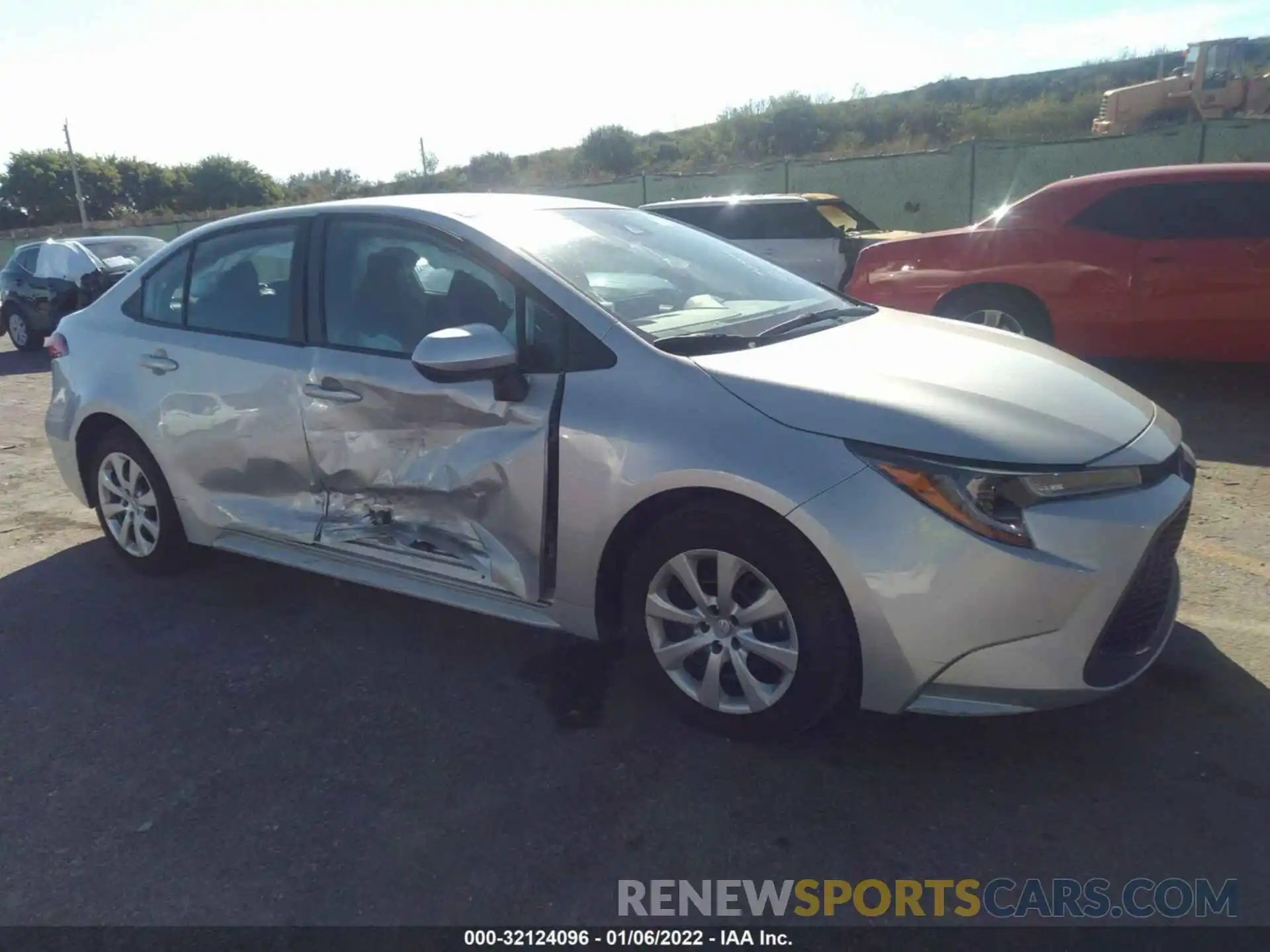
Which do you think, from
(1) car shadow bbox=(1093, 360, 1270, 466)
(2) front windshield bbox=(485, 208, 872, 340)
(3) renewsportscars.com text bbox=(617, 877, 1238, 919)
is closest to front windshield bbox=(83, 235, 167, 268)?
(2) front windshield bbox=(485, 208, 872, 340)

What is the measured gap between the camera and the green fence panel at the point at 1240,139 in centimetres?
1524

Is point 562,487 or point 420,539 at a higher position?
point 562,487

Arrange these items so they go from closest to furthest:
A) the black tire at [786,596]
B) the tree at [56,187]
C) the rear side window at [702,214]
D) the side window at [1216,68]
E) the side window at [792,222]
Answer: the black tire at [786,596], the side window at [792,222], the rear side window at [702,214], the side window at [1216,68], the tree at [56,187]

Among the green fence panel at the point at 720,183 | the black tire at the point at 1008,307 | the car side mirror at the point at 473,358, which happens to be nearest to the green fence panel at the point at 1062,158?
the green fence panel at the point at 720,183

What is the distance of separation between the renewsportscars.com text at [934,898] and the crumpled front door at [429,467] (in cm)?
116

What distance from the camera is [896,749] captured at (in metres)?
3.03

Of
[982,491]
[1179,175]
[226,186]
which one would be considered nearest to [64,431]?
[982,491]

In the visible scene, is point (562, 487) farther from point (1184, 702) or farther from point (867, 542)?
point (1184, 702)

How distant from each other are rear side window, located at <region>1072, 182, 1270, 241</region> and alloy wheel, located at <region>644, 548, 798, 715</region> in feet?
17.9

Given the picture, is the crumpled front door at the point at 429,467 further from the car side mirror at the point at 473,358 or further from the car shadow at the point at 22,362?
the car shadow at the point at 22,362

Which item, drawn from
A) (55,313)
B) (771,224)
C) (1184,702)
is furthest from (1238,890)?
(55,313)

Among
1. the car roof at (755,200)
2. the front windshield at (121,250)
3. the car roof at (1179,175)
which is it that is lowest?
the front windshield at (121,250)

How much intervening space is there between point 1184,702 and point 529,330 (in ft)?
7.72

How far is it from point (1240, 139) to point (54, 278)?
17.0 meters
